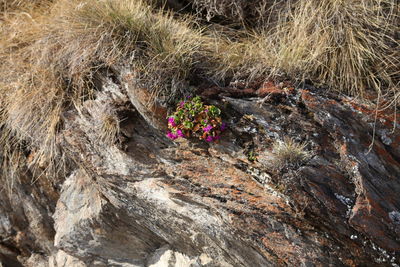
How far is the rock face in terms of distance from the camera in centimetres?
301

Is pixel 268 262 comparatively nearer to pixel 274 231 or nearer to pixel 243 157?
pixel 274 231

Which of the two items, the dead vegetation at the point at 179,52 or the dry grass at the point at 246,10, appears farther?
the dry grass at the point at 246,10

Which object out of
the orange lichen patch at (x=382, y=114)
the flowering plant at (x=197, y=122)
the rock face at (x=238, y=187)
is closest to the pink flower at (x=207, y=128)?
the flowering plant at (x=197, y=122)

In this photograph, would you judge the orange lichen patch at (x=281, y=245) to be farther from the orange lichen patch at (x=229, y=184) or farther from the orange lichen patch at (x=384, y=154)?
the orange lichen patch at (x=384, y=154)

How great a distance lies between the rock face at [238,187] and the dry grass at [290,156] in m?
0.04

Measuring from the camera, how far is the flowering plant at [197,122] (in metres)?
3.46

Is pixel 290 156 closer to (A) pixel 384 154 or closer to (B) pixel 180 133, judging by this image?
(A) pixel 384 154

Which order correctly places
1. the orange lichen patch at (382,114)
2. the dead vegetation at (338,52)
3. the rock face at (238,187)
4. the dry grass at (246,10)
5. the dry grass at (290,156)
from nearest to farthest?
the rock face at (238,187), the dry grass at (290,156), the orange lichen patch at (382,114), the dead vegetation at (338,52), the dry grass at (246,10)

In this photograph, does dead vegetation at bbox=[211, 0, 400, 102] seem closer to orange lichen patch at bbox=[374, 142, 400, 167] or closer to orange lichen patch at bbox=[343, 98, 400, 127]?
orange lichen patch at bbox=[343, 98, 400, 127]

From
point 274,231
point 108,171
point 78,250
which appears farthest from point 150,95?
point 78,250

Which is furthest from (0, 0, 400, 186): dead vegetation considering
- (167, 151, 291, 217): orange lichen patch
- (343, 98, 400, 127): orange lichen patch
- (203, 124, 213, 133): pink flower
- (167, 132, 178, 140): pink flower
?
(167, 151, 291, 217): orange lichen patch

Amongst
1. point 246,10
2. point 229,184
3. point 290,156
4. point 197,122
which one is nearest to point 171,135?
point 197,122

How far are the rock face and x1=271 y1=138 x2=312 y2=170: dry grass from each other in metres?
A: 0.04

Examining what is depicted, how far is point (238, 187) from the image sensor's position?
3.29 meters
